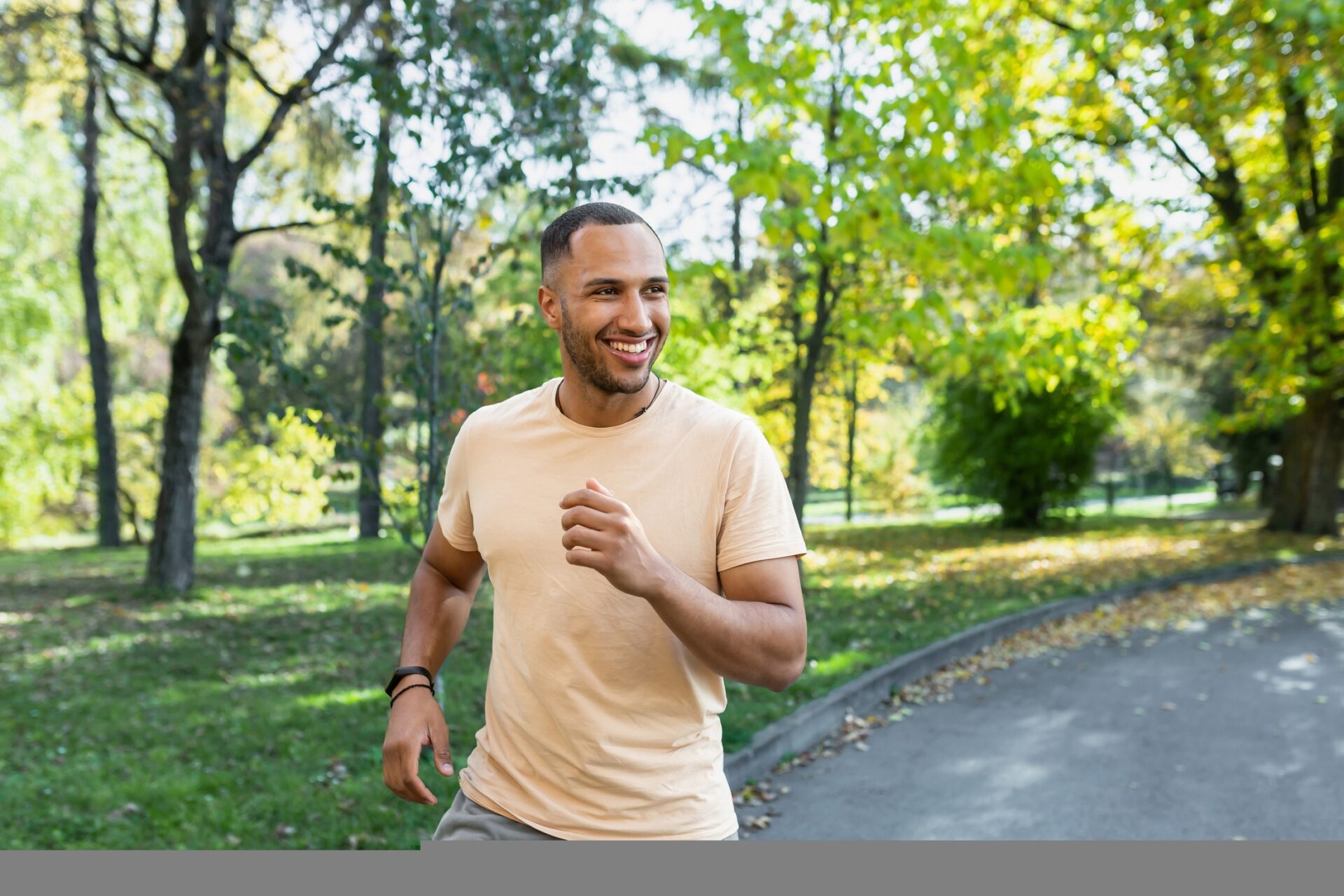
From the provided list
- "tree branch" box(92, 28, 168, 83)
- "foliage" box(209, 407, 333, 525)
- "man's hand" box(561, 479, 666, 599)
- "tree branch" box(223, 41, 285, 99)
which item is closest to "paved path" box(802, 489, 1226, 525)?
"foliage" box(209, 407, 333, 525)

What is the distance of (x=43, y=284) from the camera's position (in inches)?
1072

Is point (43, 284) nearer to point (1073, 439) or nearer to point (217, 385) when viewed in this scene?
point (217, 385)

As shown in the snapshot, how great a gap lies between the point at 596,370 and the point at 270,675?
293 inches

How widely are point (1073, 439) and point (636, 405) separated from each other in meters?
22.1

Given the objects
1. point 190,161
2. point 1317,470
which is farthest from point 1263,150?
point 190,161

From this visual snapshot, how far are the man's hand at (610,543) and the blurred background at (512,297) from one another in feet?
12.6

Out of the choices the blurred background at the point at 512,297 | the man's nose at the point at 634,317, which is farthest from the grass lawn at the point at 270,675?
the man's nose at the point at 634,317

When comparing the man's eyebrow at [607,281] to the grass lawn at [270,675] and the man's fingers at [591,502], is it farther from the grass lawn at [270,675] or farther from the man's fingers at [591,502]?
the grass lawn at [270,675]

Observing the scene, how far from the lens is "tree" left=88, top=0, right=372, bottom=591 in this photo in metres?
11.9

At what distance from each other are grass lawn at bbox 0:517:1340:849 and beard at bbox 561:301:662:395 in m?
3.57

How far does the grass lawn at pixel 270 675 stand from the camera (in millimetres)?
5617

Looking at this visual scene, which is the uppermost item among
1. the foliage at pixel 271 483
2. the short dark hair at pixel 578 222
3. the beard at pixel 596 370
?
the short dark hair at pixel 578 222

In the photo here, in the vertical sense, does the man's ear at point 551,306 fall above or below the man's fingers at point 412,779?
above

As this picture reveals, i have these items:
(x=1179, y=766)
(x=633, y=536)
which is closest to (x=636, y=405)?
(x=633, y=536)
